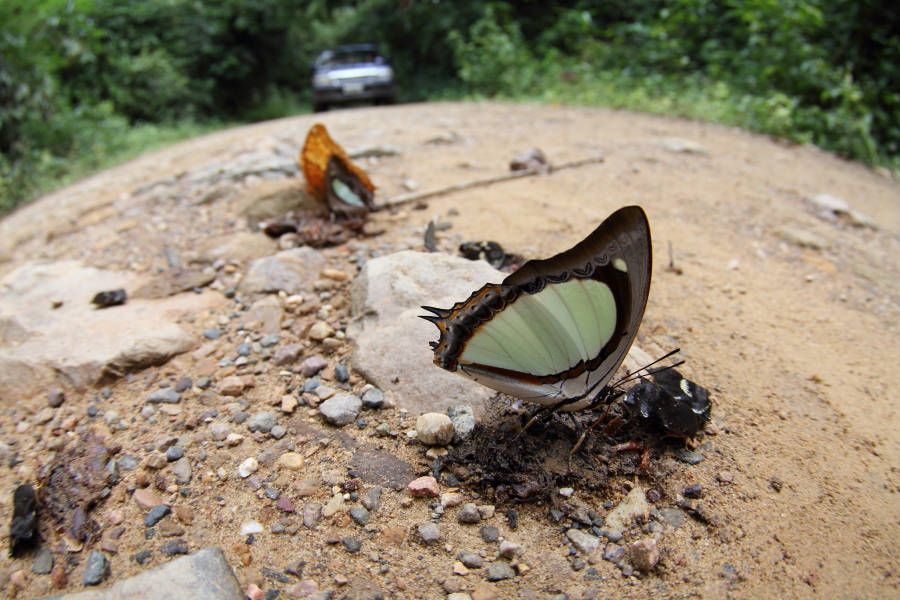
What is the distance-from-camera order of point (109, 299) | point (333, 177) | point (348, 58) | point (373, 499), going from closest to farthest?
point (373, 499) → point (109, 299) → point (333, 177) → point (348, 58)

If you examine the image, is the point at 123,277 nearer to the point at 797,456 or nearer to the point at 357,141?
the point at 357,141

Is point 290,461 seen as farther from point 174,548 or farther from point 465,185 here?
point 465,185

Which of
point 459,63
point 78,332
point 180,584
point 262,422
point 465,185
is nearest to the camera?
point 180,584

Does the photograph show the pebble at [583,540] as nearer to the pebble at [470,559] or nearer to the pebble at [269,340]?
the pebble at [470,559]

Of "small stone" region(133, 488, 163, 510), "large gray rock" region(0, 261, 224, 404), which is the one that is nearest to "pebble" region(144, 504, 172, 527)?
"small stone" region(133, 488, 163, 510)

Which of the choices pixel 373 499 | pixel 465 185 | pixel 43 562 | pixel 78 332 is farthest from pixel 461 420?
pixel 465 185
